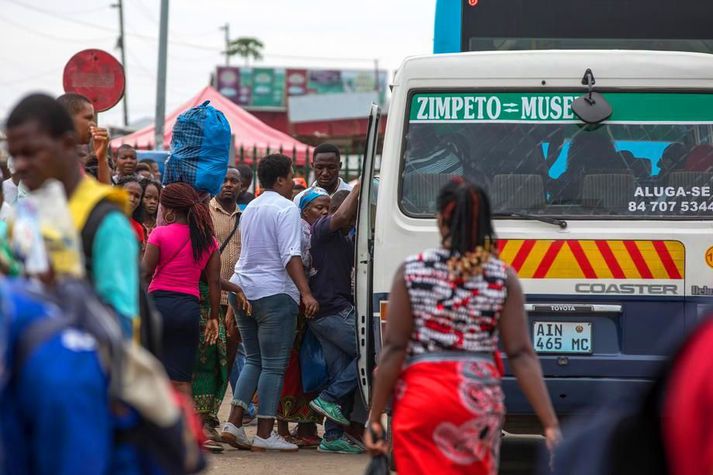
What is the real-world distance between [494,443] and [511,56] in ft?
10.7

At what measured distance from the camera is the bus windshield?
7.92m

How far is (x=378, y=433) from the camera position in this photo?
531 cm

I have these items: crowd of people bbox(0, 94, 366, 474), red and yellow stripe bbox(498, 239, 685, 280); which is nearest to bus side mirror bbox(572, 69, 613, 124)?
red and yellow stripe bbox(498, 239, 685, 280)

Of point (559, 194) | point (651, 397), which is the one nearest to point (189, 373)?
point (559, 194)

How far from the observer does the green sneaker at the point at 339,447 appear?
32.3 feet

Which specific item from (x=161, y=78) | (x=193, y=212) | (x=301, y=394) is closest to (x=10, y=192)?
(x=193, y=212)

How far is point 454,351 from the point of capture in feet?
17.1

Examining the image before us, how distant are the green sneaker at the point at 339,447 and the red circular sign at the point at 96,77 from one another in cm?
378

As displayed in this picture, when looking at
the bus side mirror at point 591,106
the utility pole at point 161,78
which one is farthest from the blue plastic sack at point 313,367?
the utility pole at point 161,78

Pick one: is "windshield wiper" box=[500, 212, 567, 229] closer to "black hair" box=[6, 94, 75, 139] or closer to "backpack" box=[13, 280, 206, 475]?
"black hair" box=[6, 94, 75, 139]

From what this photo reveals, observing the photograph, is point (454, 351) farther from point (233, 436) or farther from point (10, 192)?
point (233, 436)

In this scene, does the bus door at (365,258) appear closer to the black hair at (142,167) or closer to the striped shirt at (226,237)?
the striped shirt at (226,237)

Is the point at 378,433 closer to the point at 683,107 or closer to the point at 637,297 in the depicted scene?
the point at 637,297

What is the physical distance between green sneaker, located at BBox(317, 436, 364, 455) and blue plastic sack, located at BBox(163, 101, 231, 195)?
1959 millimetres
